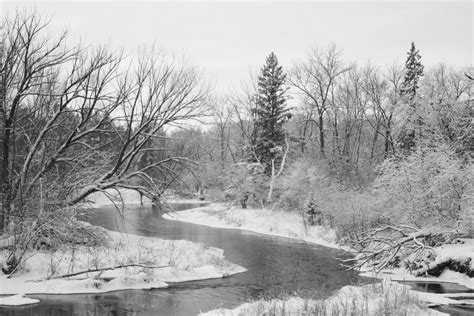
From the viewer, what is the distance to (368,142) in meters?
60.2

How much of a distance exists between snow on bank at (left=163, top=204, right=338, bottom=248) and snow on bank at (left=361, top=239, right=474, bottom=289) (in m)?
7.56

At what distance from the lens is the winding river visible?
12.5 m

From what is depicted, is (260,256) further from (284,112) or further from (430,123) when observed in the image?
(284,112)

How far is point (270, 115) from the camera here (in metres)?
41.4

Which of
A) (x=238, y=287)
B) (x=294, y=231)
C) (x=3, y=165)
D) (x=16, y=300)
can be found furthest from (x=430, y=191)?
(x=3, y=165)

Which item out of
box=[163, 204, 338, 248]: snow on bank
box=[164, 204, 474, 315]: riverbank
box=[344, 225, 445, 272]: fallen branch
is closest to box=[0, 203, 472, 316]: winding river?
box=[344, 225, 445, 272]: fallen branch

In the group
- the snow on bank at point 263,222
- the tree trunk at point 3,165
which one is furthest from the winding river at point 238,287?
the tree trunk at point 3,165

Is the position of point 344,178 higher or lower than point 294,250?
higher

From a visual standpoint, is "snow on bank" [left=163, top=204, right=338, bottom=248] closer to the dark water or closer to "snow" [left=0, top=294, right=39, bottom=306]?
the dark water

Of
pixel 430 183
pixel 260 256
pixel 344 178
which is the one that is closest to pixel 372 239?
pixel 430 183

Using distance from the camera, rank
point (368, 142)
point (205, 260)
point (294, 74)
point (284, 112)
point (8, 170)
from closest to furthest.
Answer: point (8, 170) → point (205, 260) → point (284, 112) → point (294, 74) → point (368, 142)

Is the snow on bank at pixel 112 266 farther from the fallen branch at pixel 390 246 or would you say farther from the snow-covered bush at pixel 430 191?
the snow-covered bush at pixel 430 191

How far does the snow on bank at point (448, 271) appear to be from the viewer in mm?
16734

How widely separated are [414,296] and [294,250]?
39.8 ft
